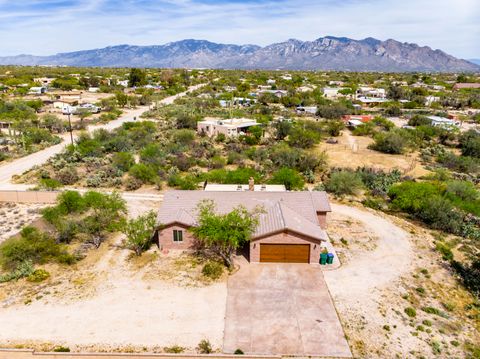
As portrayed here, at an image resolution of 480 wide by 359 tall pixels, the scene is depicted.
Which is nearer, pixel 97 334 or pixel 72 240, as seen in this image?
pixel 97 334

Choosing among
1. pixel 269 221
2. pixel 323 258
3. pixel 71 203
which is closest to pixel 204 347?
pixel 269 221

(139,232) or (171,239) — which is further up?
(139,232)

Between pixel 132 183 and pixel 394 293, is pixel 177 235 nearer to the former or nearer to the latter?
pixel 394 293

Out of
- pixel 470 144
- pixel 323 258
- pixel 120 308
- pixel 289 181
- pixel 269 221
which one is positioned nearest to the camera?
pixel 120 308

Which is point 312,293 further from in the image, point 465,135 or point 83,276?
point 465,135

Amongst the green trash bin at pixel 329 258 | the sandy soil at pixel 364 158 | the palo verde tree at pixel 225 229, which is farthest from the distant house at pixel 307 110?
the palo verde tree at pixel 225 229

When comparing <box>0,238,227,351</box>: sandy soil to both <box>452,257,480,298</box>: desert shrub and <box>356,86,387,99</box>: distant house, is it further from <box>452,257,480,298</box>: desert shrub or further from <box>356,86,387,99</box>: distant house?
<box>356,86,387,99</box>: distant house

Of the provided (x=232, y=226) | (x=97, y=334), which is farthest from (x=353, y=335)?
(x=97, y=334)
